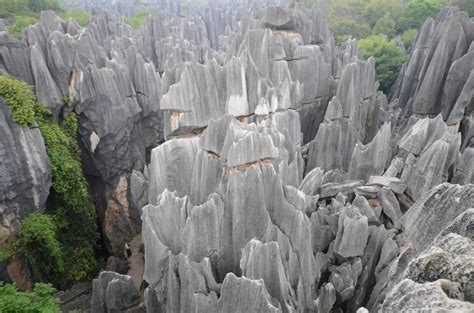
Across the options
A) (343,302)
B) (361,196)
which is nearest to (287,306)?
(343,302)

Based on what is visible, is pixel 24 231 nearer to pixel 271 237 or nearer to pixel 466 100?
pixel 271 237

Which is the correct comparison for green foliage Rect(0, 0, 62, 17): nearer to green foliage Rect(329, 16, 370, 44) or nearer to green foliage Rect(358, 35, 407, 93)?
green foliage Rect(329, 16, 370, 44)

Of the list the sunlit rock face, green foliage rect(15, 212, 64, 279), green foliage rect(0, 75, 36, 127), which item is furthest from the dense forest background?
green foliage rect(15, 212, 64, 279)

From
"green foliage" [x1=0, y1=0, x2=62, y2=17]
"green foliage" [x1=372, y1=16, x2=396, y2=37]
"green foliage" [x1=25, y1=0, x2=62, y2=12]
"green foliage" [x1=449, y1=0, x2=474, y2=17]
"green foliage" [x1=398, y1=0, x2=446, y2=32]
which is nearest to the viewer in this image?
"green foliage" [x1=449, y1=0, x2=474, y2=17]

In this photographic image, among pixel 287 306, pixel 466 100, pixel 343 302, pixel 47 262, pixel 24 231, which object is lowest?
pixel 47 262

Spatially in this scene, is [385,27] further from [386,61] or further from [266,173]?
[266,173]

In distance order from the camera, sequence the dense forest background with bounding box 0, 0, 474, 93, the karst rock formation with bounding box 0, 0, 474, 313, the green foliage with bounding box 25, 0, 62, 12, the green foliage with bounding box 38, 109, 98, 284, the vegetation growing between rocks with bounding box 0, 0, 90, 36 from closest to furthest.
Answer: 1. the karst rock formation with bounding box 0, 0, 474, 313
2. the green foliage with bounding box 38, 109, 98, 284
3. the dense forest background with bounding box 0, 0, 474, 93
4. the vegetation growing between rocks with bounding box 0, 0, 90, 36
5. the green foliage with bounding box 25, 0, 62, 12
